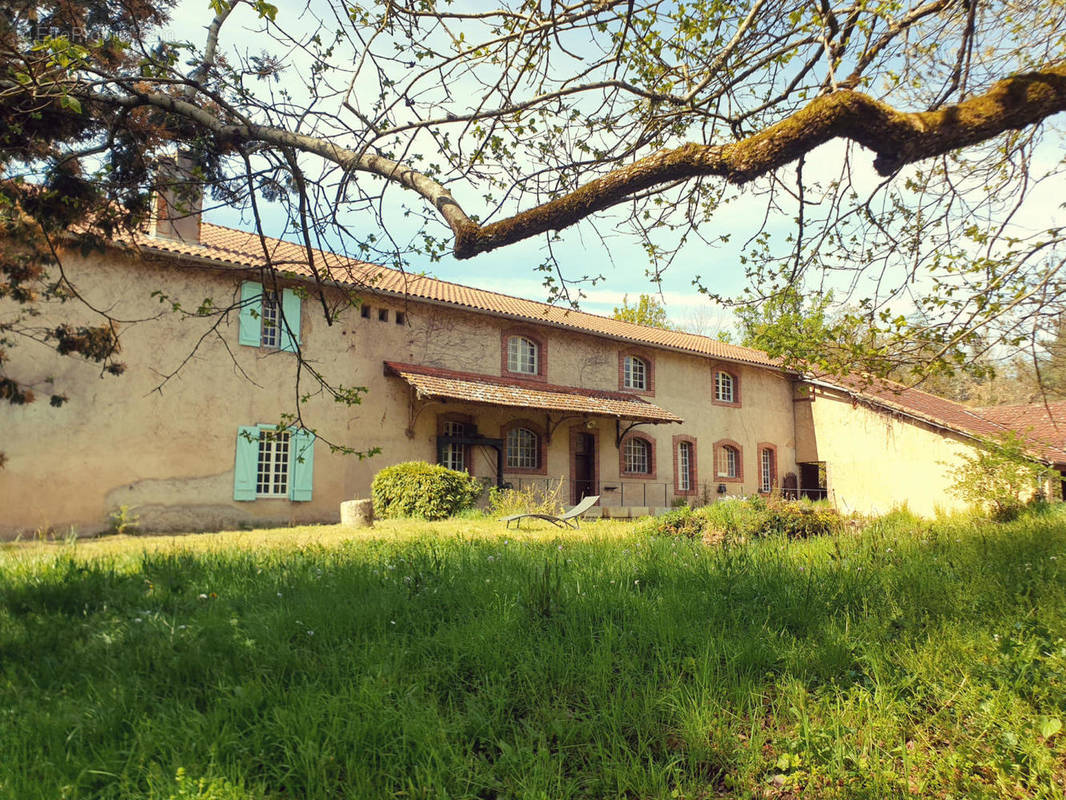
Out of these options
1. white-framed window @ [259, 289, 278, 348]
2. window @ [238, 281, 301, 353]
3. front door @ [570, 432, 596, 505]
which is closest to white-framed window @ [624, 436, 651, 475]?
front door @ [570, 432, 596, 505]

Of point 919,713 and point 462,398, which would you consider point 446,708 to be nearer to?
point 919,713

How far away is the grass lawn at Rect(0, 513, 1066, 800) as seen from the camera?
2762 mm

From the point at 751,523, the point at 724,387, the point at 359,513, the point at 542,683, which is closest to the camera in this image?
the point at 542,683

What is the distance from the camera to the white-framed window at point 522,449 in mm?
19094

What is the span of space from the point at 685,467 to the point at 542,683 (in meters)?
21.2

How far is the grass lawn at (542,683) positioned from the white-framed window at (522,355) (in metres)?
14.5

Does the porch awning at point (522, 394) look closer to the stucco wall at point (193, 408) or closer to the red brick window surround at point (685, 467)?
the stucco wall at point (193, 408)

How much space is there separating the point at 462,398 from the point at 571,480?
18.7 feet

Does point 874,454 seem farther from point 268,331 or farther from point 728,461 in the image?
point 268,331

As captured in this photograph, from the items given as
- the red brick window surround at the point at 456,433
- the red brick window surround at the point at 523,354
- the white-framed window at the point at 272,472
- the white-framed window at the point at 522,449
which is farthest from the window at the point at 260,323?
the white-framed window at the point at 522,449

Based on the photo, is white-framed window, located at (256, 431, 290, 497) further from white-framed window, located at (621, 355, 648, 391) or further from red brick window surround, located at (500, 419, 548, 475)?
white-framed window, located at (621, 355, 648, 391)

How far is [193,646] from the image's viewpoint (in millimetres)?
3783

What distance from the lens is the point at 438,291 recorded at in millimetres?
18438

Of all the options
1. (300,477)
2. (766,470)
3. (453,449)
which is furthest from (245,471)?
(766,470)
